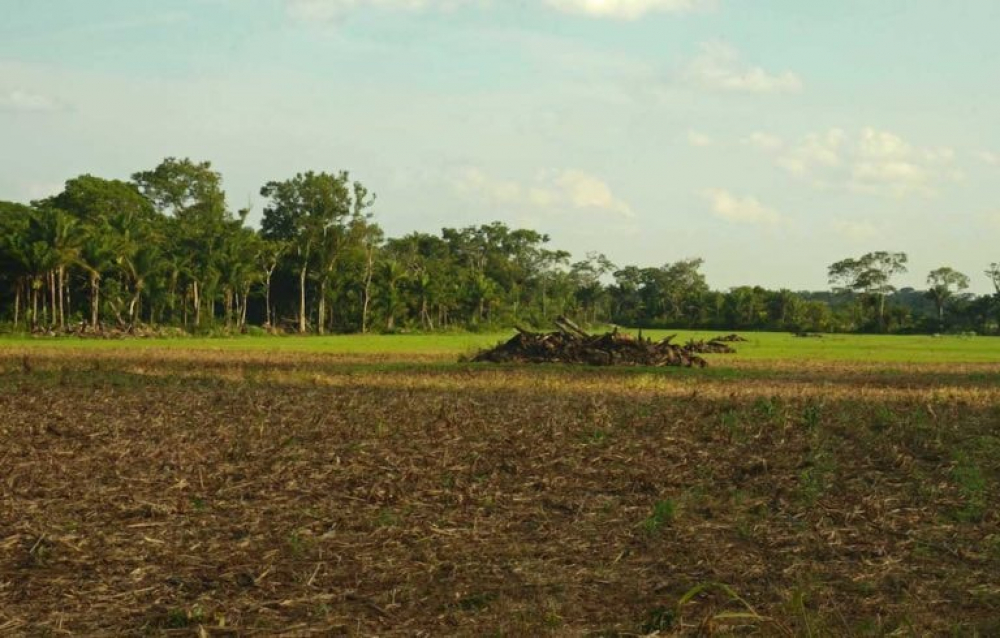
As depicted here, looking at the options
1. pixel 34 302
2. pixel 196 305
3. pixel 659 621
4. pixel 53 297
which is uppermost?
pixel 53 297

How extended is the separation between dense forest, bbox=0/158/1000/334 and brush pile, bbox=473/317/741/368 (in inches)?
1376

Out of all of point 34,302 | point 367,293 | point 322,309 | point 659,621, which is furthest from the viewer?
point 367,293

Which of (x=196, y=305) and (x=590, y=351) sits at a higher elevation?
(x=196, y=305)

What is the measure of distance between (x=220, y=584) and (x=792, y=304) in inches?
4013

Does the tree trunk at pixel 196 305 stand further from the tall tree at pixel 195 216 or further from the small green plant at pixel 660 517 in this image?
the small green plant at pixel 660 517

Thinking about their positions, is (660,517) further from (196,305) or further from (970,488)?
(196,305)

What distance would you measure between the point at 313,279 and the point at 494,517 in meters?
78.2

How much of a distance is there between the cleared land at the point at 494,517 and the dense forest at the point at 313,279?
4871cm

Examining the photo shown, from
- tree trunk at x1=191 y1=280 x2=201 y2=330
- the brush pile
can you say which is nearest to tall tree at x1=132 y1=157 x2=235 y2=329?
tree trunk at x1=191 y1=280 x2=201 y2=330

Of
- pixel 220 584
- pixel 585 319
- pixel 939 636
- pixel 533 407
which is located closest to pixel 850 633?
pixel 939 636

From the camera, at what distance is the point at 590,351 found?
113 feet

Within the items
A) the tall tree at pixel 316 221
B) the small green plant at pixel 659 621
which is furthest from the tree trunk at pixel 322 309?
the small green plant at pixel 659 621

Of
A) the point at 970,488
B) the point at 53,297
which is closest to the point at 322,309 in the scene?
the point at 53,297

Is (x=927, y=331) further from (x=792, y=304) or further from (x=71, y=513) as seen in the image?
(x=71, y=513)
